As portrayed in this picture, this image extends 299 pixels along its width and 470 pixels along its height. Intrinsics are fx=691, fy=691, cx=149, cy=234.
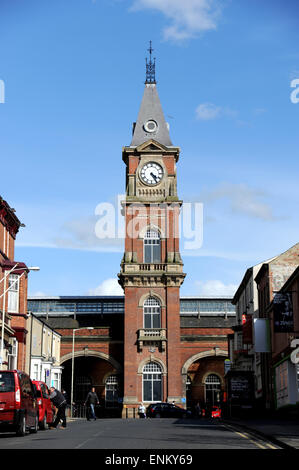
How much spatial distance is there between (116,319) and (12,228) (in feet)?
96.8

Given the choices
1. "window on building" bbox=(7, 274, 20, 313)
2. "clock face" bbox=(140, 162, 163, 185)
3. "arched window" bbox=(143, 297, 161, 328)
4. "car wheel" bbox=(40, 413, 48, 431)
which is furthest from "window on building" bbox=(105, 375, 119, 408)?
"car wheel" bbox=(40, 413, 48, 431)

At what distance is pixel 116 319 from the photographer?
7312cm

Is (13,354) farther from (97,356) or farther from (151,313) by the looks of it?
(97,356)

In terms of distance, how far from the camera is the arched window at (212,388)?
7019 centimetres

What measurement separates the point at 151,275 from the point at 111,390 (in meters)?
14.6

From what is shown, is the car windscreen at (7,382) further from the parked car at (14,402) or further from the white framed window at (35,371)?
the white framed window at (35,371)

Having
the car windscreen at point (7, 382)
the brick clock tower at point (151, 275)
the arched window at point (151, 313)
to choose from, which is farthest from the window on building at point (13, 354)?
the car windscreen at point (7, 382)

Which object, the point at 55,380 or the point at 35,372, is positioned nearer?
the point at 35,372

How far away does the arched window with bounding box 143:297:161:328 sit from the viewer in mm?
61219

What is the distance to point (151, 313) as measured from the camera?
202 feet

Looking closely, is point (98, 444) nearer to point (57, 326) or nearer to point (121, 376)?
point (121, 376)

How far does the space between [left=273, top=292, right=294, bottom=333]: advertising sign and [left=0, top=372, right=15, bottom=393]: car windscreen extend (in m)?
19.4

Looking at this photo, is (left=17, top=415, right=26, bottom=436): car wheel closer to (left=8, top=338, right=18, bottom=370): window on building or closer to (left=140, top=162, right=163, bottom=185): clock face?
(left=8, top=338, right=18, bottom=370): window on building

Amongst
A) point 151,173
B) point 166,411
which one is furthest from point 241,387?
point 151,173
